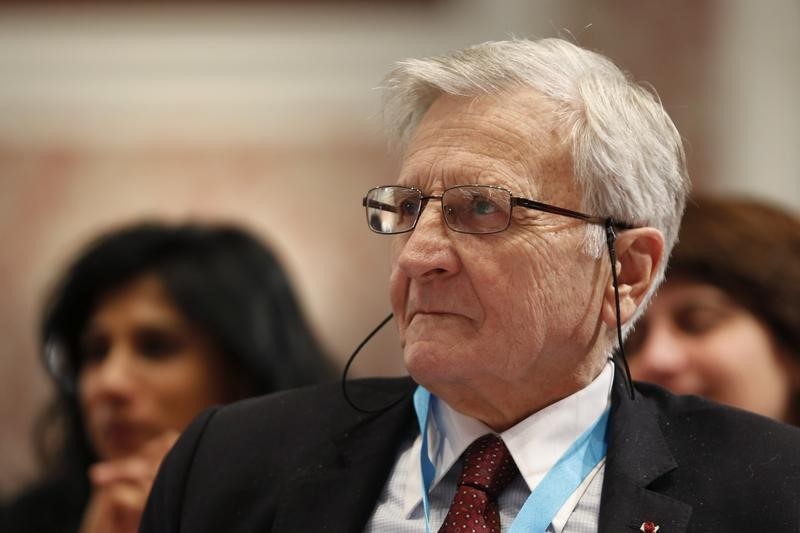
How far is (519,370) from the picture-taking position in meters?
2.09

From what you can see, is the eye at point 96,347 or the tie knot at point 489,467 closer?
the tie knot at point 489,467

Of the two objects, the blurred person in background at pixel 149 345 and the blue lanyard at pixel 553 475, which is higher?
the blue lanyard at pixel 553 475

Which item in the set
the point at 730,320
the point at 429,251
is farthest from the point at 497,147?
the point at 730,320

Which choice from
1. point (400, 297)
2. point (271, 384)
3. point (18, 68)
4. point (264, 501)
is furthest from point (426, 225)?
point (18, 68)

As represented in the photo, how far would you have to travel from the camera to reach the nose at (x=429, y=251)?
6.84 ft

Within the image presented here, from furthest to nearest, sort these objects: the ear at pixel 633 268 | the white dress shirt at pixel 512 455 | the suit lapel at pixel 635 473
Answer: the ear at pixel 633 268 < the white dress shirt at pixel 512 455 < the suit lapel at pixel 635 473

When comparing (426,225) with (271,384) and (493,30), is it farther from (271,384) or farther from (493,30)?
(493,30)

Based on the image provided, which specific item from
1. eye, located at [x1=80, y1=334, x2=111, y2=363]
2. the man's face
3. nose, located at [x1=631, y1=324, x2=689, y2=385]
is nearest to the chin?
the man's face

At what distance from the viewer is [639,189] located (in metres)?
2.21

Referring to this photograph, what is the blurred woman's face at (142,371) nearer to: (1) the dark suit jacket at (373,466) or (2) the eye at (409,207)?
(1) the dark suit jacket at (373,466)

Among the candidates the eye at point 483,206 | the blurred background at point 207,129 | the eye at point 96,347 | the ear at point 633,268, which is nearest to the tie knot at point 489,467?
the ear at point 633,268

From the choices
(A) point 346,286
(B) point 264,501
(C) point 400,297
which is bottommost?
(A) point 346,286

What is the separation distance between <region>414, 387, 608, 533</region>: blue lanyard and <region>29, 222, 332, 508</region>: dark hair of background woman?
140cm

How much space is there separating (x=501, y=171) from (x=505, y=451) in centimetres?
52
